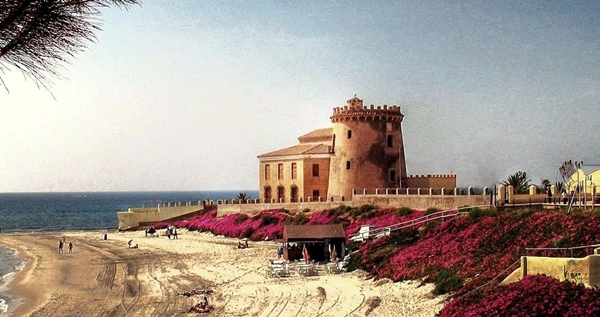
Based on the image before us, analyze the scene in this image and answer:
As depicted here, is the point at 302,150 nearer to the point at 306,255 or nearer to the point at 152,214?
the point at 152,214

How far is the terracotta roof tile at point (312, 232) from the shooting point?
1337 inches

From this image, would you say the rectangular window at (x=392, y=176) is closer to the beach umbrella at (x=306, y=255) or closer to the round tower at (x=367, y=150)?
the round tower at (x=367, y=150)

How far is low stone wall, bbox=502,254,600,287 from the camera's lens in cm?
1797

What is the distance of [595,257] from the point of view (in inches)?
707

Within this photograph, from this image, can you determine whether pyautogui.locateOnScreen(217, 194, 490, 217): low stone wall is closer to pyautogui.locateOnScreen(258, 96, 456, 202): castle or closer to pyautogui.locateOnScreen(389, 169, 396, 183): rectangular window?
pyautogui.locateOnScreen(258, 96, 456, 202): castle

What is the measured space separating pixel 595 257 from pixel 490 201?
17747 mm

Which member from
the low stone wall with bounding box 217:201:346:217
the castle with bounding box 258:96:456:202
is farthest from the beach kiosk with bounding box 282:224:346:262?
the castle with bounding box 258:96:456:202

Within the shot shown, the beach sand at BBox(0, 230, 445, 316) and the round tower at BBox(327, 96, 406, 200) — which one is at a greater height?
the round tower at BBox(327, 96, 406, 200)

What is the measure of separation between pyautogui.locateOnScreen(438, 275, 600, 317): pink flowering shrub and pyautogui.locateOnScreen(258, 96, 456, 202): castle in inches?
1232

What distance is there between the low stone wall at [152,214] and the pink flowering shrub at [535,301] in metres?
53.2

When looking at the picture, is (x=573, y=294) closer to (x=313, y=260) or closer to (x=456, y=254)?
(x=456, y=254)

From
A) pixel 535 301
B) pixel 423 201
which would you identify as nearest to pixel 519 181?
pixel 423 201

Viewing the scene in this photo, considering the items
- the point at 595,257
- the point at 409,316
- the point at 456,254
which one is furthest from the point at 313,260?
the point at 595,257

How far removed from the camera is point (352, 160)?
172 ft
